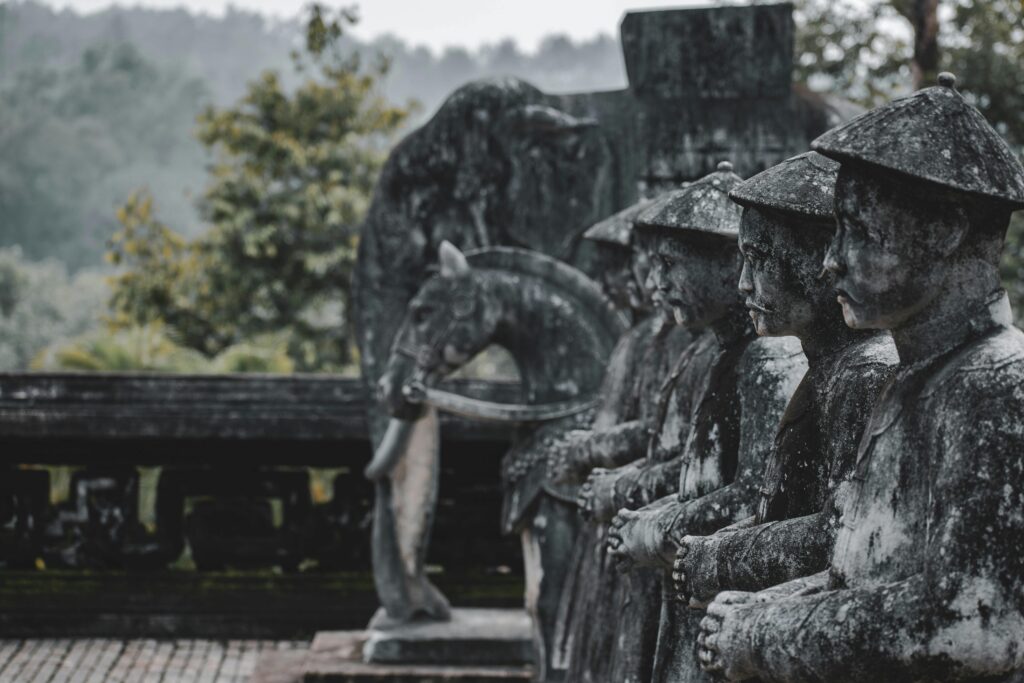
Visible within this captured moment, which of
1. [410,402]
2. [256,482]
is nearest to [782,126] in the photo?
[410,402]

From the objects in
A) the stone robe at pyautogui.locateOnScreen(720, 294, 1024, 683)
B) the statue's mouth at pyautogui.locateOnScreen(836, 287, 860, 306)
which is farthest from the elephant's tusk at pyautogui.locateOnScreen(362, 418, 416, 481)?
the statue's mouth at pyautogui.locateOnScreen(836, 287, 860, 306)

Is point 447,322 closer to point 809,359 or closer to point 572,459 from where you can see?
point 572,459

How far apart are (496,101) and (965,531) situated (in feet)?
25.2

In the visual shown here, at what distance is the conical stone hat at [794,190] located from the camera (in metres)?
4.14

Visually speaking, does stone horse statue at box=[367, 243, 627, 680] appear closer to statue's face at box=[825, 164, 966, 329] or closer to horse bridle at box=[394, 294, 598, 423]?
horse bridle at box=[394, 294, 598, 423]

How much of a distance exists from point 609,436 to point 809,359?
8.02ft

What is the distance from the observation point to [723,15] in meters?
10.6

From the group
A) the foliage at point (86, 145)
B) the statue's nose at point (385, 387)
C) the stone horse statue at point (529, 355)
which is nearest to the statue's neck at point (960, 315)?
the stone horse statue at point (529, 355)

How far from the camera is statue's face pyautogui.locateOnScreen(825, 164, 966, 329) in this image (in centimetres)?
347

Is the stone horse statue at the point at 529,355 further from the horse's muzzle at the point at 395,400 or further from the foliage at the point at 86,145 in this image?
the foliage at the point at 86,145

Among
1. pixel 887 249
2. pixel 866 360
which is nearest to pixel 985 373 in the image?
pixel 887 249

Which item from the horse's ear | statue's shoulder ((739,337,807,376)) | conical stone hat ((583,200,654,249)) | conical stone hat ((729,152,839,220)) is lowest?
the horse's ear

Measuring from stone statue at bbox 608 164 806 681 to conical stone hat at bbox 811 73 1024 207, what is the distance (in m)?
1.30

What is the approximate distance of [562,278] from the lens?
907cm
